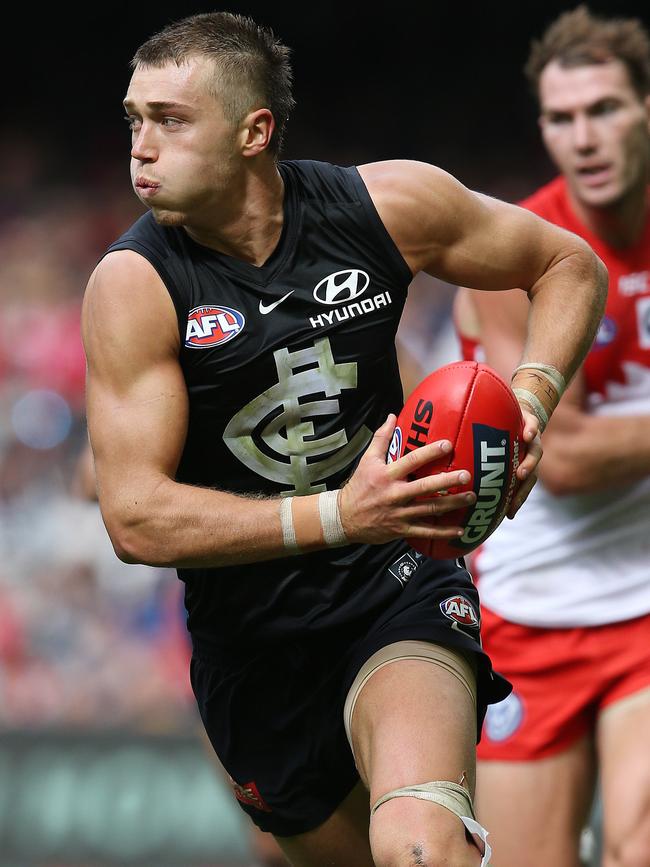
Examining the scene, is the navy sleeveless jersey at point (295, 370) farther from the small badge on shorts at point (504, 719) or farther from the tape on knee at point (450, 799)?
the small badge on shorts at point (504, 719)

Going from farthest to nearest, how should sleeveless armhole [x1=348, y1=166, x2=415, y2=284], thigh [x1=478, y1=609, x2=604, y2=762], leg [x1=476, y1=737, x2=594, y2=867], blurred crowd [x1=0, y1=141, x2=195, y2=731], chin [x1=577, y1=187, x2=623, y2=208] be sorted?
blurred crowd [x1=0, y1=141, x2=195, y2=731]
chin [x1=577, y1=187, x2=623, y2=208]
thigh [x1=478, y1=609, x2=604, y2=762]
leg [x1=476, y1=737, x2=594, y2=867]
sleeveless armhole [x1=348, y1=166, x2=415, y2=284]

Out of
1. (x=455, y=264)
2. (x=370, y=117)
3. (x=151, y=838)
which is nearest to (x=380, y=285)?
(x=455, y=264)

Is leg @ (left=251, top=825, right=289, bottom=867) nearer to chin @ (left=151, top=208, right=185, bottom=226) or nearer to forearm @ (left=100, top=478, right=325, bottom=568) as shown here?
forearm @ (left=100, top=478, right=325, bottom=568)

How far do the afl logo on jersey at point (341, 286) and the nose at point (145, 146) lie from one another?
50cm

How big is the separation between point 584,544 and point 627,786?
79 cm

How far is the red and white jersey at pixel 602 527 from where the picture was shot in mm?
4422

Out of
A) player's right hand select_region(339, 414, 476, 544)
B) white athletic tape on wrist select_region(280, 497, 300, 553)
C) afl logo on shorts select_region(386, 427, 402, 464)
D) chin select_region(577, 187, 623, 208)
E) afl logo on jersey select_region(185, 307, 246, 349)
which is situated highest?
chin select_region(577, 187, 623, 208)

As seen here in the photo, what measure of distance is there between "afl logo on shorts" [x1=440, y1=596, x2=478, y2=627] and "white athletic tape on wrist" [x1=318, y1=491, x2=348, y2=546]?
477 millimetres

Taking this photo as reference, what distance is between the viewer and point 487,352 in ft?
14.7

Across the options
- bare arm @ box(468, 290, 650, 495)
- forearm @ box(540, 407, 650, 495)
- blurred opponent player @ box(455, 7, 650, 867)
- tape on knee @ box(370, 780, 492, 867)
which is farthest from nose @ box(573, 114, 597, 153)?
tape on knee @ box(370, 780, 492, 867)

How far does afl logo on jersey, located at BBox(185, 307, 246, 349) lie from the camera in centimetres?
322

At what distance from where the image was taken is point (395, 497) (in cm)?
285

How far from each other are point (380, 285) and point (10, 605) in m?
5.80

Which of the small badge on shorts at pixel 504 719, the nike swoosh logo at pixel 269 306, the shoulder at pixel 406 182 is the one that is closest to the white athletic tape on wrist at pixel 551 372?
the shoulder at pixel 406 182
